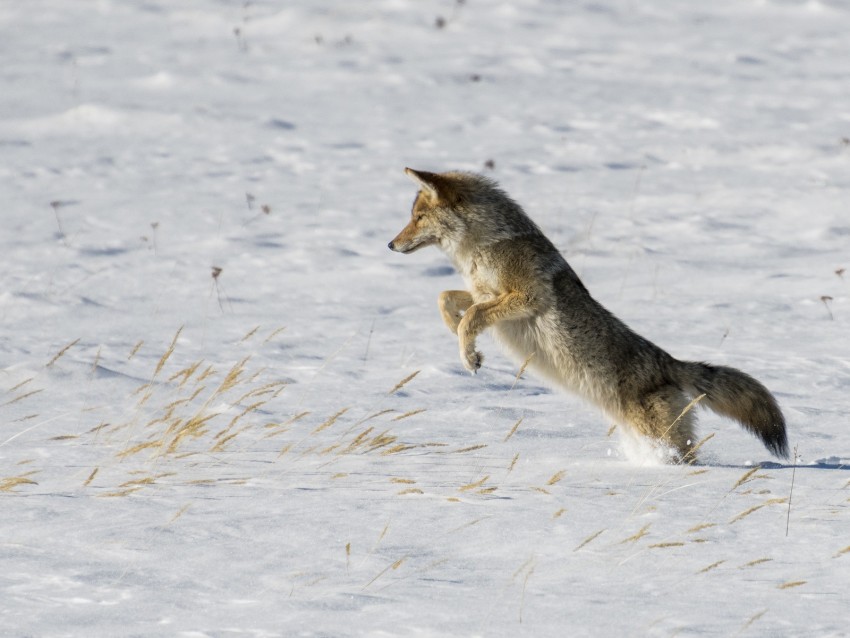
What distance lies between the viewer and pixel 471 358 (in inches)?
237

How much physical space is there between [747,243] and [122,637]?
8.65 meters

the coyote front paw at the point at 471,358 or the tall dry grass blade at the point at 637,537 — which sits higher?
the tall dry grass blade at the point at 637,537

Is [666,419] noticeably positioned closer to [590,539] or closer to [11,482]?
[590,539]

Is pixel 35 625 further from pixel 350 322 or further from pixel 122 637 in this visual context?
pixel 350 322

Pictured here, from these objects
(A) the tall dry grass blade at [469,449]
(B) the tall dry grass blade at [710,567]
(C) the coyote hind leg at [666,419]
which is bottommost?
(C) the coyote hind leg at [666,419]

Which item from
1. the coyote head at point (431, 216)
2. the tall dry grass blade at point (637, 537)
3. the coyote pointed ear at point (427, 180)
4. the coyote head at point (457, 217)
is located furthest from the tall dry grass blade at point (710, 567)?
the coyote pointed ear at point (427, 180)

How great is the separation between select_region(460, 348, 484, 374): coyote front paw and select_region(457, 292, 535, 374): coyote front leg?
0.02 metres

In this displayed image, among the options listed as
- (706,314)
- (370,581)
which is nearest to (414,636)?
(370,581)

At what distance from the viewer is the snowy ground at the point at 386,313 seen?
338 cm

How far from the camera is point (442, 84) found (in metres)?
15.0

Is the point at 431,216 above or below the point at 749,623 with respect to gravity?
above

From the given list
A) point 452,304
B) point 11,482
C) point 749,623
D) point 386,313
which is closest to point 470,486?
point 749,623

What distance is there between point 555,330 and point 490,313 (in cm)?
33

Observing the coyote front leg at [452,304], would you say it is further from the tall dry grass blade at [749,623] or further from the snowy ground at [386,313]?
the tall dry grass blade at [749,623]
